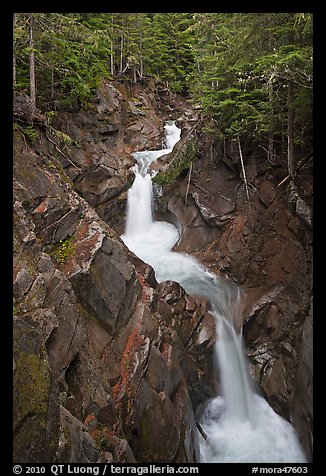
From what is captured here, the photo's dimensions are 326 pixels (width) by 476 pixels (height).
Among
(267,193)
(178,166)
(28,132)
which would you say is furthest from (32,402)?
(178,166)

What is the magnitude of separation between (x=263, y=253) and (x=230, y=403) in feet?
17.1

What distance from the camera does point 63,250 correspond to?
7.02 meters

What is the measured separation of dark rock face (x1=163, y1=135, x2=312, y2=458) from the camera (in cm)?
841

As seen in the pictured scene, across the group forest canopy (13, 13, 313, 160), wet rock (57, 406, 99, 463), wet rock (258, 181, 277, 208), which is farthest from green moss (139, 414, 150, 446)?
wet rock (258, 181, 277, 208)

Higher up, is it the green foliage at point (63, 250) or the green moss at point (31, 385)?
the green foliage at point (63, 250)

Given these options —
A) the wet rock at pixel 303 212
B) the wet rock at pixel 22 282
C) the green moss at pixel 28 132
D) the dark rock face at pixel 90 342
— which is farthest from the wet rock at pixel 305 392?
the green moss at pixel 28 132

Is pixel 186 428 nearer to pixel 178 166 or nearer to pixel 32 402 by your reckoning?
pixel 32 402

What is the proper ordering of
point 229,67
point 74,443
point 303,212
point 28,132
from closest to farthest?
point 74,443 < point 28,132 < point 303,212 < point 229,67

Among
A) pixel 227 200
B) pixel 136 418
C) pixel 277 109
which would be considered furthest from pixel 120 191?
pixel 136 418

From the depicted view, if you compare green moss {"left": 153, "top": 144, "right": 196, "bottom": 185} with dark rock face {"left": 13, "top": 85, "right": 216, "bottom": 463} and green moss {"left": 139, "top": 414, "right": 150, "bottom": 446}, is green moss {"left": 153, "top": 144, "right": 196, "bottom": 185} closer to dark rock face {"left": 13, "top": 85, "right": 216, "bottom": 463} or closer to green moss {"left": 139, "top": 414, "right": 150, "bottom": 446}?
dark rock face {"left": 13, "top": 85, "right": 216, "bottom": 463}

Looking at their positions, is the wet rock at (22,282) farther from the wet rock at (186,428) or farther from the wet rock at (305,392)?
the wet rock at (305,392)

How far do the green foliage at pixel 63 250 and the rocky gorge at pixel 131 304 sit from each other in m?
0.05

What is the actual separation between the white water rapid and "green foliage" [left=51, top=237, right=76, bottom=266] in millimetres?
4495

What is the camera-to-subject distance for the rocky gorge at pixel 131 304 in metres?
4.93
